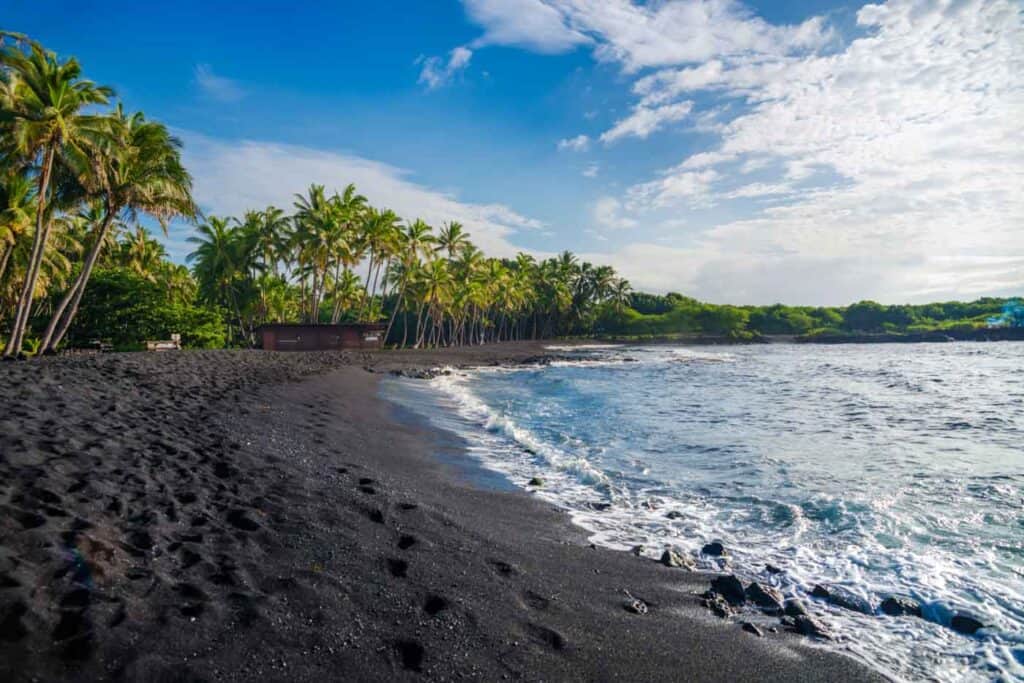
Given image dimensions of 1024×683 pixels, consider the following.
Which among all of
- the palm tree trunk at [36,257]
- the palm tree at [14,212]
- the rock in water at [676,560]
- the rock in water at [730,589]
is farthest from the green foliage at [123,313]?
the rock in water at [730,589]

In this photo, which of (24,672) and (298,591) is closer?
(24,672)

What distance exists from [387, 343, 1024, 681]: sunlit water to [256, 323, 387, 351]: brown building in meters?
22.1

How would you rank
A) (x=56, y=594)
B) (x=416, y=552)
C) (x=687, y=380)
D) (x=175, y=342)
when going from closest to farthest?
(x=56, y=594)
(x=416, y=552)
(x=687, y=380)
(x=175, y=342)

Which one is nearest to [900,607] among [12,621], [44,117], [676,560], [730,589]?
[730,589]

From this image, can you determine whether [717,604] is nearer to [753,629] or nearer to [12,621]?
[753,629]

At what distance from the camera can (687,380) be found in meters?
27.3

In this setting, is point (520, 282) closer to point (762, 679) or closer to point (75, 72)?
point (75, 72)

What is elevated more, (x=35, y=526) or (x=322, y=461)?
(x=35, y=526)

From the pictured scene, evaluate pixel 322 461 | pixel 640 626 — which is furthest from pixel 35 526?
pixel 640 626

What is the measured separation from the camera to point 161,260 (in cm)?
5050

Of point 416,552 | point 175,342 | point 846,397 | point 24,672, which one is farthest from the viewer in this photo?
point 175,342

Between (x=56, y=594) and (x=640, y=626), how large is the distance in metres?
3.72

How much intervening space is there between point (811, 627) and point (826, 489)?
4.68 meters

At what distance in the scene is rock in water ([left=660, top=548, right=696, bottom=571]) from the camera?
5027mm
